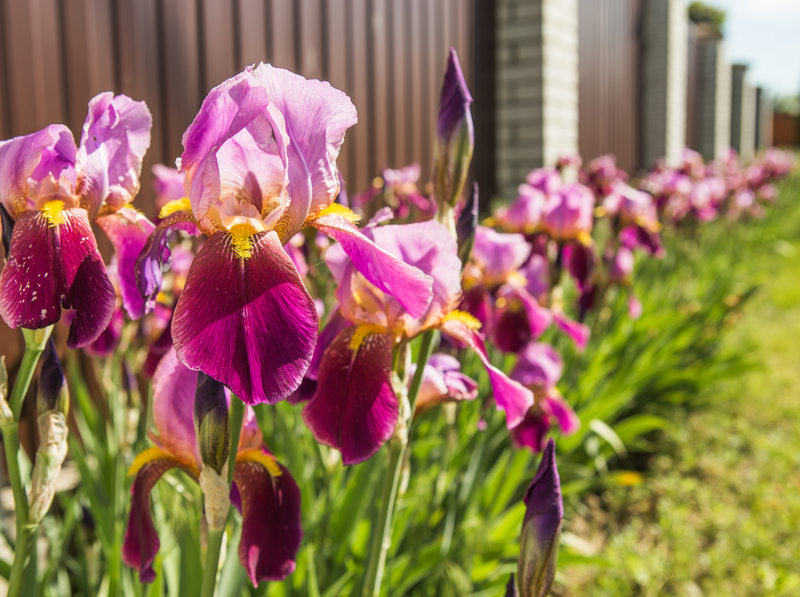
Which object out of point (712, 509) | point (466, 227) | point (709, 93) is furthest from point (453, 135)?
point (709, 93)

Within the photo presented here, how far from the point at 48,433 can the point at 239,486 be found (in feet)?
0.76

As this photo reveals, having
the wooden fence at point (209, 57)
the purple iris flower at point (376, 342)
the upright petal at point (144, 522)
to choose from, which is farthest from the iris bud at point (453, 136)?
the wooden fence at point (209, 57)

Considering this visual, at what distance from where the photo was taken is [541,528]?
2.25 feet

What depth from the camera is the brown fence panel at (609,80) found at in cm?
699

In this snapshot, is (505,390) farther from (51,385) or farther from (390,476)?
(51,385)

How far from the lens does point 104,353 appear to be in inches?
57.8

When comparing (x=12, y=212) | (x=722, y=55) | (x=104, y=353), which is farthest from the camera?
(x=722, y=55)

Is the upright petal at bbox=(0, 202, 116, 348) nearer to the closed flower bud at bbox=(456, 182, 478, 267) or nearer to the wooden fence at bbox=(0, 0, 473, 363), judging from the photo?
the closed flower bud at bbox=(456, 182, 478, 267)

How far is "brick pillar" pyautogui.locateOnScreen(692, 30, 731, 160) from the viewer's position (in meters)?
14.6

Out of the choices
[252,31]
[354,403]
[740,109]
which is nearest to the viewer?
[354,403]

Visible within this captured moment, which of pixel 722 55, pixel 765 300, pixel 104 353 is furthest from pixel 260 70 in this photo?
pixel 722 55

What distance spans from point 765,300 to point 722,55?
36.6ft

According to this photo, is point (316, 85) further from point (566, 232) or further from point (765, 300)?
point (765, 300)

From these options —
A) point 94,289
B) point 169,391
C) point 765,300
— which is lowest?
point 765,300
